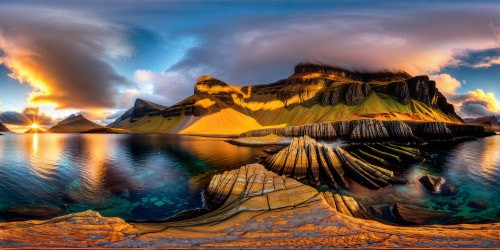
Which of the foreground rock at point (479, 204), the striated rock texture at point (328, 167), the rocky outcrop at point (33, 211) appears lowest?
the foreground rock at point (479, 204)

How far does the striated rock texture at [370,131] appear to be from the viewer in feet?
209

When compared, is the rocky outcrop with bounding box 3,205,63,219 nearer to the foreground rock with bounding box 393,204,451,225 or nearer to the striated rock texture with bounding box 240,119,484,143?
the foreground rock with bounding box 393,204,451,225

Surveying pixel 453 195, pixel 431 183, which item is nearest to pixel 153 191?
pixel 431 183

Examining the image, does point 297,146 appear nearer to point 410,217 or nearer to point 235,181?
point 235,181

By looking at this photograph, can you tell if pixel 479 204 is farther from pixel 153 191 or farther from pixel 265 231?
pixel 153 191

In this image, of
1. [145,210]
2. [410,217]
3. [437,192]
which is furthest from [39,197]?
[437,192]

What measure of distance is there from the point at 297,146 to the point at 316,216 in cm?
2178

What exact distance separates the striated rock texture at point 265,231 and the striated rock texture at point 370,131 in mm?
56359

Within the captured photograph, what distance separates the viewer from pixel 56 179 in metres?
25.7

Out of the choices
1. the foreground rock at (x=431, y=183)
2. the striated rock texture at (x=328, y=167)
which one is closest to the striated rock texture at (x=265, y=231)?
the striated rock texture at (x=328, y=167)

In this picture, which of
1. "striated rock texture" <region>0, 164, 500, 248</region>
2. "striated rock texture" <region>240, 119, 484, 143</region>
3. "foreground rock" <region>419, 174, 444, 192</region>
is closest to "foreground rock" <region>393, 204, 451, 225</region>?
"striated rock texture" <region>0, 164, 500, 248</region>

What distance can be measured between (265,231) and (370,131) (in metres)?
64.6

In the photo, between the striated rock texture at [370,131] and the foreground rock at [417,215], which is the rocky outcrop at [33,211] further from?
the striated rock texture at [370,131]

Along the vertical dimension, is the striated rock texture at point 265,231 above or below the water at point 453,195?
above
